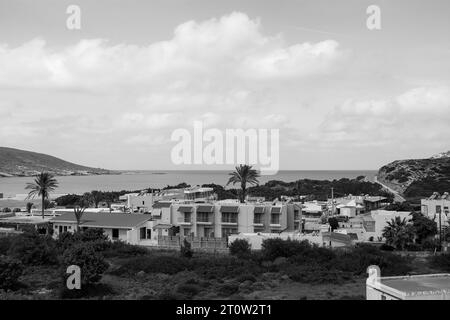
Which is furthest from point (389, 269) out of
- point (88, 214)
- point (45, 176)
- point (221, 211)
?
point (45, 176)

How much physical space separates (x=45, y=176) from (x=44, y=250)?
20524mm

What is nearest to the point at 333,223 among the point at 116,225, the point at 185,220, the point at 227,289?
the point at 185,220

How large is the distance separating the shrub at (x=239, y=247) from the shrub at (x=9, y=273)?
1140 cm

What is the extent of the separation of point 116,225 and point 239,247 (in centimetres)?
1024

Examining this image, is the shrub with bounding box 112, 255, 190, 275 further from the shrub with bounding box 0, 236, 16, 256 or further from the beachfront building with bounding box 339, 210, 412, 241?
the beachfront building with bounding box 339, 210, 412, 241

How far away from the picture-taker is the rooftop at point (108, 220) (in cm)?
3244

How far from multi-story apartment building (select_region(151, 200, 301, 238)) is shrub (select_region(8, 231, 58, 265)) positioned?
828cm

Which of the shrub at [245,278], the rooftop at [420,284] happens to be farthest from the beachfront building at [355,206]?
Answer: the rooftop at [420,284]

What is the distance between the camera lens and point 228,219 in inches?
1229

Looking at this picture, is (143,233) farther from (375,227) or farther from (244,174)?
(375,227)

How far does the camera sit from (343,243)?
29.3 metres

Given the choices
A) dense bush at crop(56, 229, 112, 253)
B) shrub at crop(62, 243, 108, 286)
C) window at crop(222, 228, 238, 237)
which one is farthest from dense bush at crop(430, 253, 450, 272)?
dense bush at crop(56, 229, 112, 253)

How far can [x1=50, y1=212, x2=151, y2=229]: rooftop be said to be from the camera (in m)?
32.4
